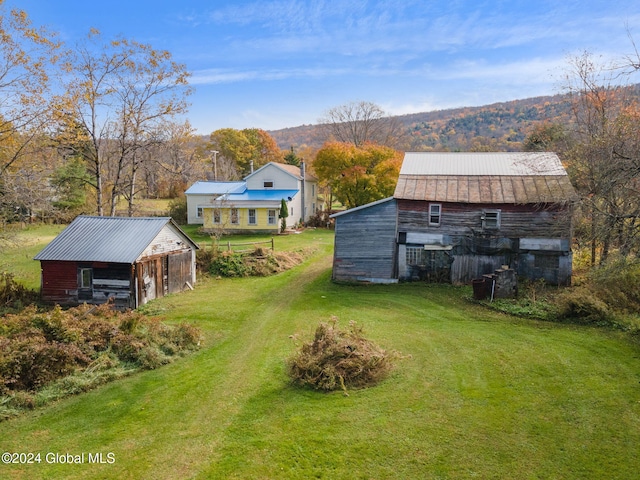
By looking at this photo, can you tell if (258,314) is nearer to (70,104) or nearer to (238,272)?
(238,272)

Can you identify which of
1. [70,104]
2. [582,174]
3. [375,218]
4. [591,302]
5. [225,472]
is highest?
[70,104]

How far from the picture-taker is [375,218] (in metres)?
22.8

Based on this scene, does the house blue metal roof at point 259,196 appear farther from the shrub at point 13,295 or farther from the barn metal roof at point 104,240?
the shrub at point 13,295

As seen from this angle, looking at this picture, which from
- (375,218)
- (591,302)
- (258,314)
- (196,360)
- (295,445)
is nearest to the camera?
(295,445)

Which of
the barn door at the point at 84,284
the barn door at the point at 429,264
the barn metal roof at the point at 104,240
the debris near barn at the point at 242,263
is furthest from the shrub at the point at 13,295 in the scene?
the barn door at the point at 429,264

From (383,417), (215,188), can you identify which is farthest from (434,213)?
(215,188)

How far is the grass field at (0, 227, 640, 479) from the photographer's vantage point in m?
7.69

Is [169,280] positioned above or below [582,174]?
below

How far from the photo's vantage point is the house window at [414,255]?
74.1ft

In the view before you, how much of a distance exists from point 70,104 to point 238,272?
1214 cm

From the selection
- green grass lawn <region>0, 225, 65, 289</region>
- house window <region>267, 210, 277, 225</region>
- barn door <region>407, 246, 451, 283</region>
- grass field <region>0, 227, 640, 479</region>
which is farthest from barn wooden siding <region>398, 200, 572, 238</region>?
house window <region>267, 210, 277, 225</region>

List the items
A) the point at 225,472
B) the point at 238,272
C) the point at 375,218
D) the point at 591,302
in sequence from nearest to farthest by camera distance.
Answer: the point at 225,472
the point at 591,302
the point at 375,218
the point at 238,272

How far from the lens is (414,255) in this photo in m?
22.7

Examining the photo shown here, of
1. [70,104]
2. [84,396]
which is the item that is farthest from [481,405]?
[70,104]
